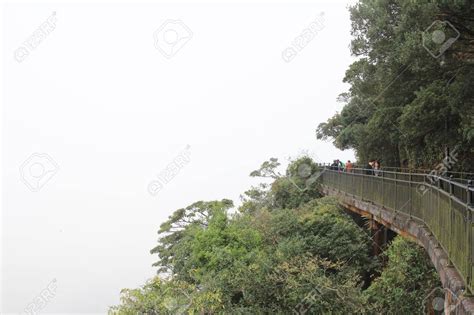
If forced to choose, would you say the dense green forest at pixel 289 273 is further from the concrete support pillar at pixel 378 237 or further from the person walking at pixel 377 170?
the person walking at pixel 377 170

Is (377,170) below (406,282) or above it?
above

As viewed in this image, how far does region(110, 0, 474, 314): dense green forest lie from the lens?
496 inches

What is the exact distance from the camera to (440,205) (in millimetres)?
7254

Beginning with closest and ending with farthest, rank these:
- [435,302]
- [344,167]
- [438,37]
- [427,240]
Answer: [427,240] → [435,302] → [438,37] → [344,167]

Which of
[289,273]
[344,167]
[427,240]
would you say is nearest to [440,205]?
[427,240]

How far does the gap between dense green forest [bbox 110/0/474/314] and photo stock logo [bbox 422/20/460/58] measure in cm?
4

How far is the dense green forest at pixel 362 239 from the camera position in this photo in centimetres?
1260

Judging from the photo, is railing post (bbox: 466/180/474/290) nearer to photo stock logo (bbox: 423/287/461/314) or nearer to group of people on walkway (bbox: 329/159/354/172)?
photo stock logo (bbox: 423/287/461/314)

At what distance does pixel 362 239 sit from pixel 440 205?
10.5 m

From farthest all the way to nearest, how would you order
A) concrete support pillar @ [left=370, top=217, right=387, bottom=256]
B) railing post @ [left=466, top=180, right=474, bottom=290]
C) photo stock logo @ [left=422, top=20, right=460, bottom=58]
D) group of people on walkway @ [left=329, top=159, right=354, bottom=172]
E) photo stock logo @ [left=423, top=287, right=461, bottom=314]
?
1. group of people on walkway @ [left=329, top=159, right=354, bottom=172]
2. concrete support pillar @ [left=370, top=217, right=387, bottom=256]
3. photo stock logo @ [left=422, top=20, right=460, bottom=58]
4. photo stock logo @ [left=423, top=287, right=461, bottom=314]
5. railing post @ [left=466, top=180, right=474, bottom=290]

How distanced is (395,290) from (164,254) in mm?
20418

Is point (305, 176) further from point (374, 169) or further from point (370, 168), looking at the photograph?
point (374, 169)

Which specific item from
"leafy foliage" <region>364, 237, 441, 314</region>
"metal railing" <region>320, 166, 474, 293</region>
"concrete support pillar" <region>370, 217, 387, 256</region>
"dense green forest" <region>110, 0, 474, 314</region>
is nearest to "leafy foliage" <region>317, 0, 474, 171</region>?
"dense green forest" <region>110, 0, 474, 314</region>

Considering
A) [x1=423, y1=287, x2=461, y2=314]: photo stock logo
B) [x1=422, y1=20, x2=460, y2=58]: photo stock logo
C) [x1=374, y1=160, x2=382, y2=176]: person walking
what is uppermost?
[x1=422, y1=20, x2=460, y2=58]: photo stock logo
